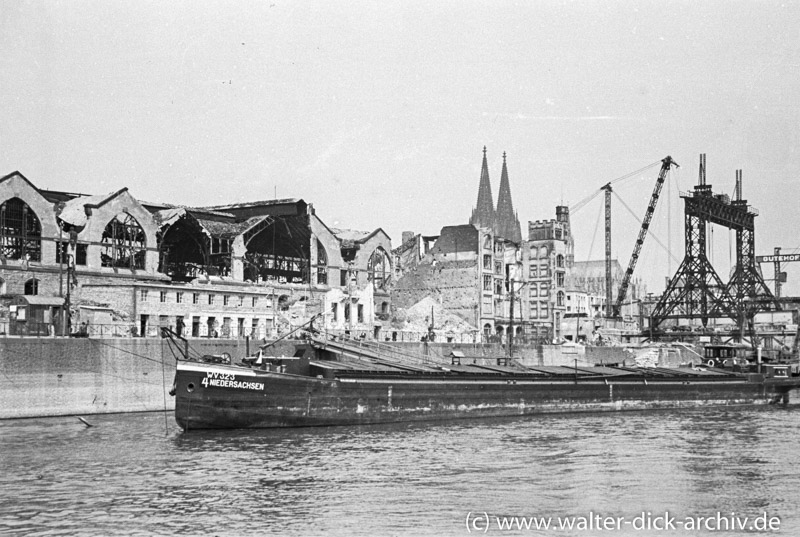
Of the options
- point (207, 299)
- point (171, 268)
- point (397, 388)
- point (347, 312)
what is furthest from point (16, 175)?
point (347, 312)

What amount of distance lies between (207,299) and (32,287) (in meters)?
13.5

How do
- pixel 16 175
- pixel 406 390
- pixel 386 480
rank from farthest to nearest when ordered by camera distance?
pixel 16 175 → pixel 406 390 → pixel 386 480

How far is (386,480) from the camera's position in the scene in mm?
36094

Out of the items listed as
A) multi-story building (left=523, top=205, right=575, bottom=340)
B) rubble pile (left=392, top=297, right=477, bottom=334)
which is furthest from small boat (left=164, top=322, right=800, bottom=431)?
multi-story building (left=523, top=205, right=575, bottom=340)

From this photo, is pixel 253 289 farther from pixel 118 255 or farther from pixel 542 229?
pixel 542 229

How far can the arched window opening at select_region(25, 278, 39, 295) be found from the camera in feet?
233

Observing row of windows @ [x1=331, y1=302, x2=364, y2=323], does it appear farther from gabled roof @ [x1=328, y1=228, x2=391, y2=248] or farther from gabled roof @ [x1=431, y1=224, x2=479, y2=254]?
gabled roof @ [x1=431, y1=224, x2=479, y2=254]

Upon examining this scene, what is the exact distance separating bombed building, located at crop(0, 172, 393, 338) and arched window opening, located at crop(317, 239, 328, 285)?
0.10m

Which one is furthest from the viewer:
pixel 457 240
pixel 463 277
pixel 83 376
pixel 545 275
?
pixel 545 275

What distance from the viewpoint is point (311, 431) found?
5150cm

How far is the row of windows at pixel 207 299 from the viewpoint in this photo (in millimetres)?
74125

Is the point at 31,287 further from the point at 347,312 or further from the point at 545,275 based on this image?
the point at 545,275

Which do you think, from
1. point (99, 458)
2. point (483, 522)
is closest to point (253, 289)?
point (99, 458)

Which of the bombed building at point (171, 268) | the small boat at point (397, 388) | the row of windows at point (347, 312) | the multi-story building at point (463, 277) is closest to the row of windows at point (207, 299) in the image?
the bombed building at point (171, 268)
